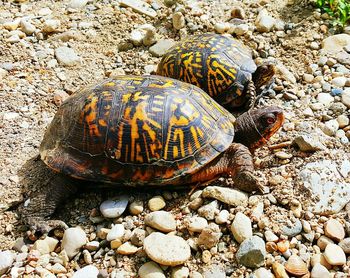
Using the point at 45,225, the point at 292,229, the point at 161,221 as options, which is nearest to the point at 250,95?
the point at 292,229

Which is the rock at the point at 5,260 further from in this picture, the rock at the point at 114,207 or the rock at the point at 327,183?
the rock at the point at 327,183

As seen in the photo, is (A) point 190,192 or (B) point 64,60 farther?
(B) point 64,60

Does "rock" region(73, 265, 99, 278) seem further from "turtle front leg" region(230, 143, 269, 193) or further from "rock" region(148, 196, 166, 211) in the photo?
"turtle front leg" region(230, 143, 269, 193)

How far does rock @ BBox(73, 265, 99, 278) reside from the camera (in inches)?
110

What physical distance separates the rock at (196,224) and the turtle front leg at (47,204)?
95 centimetres

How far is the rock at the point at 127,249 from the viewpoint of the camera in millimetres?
2882

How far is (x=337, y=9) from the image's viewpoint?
531 cm

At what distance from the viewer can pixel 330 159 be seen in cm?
333

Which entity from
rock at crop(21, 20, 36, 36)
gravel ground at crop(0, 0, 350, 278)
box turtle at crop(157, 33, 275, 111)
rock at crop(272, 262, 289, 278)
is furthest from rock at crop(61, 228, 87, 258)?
rock at crop(21, 20, 36, 36)

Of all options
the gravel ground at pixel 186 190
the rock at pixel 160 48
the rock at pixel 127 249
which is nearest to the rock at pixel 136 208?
the gravel ground at pixel 186 190

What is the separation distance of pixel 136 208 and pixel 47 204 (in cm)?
70

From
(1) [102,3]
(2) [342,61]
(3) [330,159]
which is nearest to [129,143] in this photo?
(3) [330,159]

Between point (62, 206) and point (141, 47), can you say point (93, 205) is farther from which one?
point (141, 47)

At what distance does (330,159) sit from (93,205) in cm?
192
